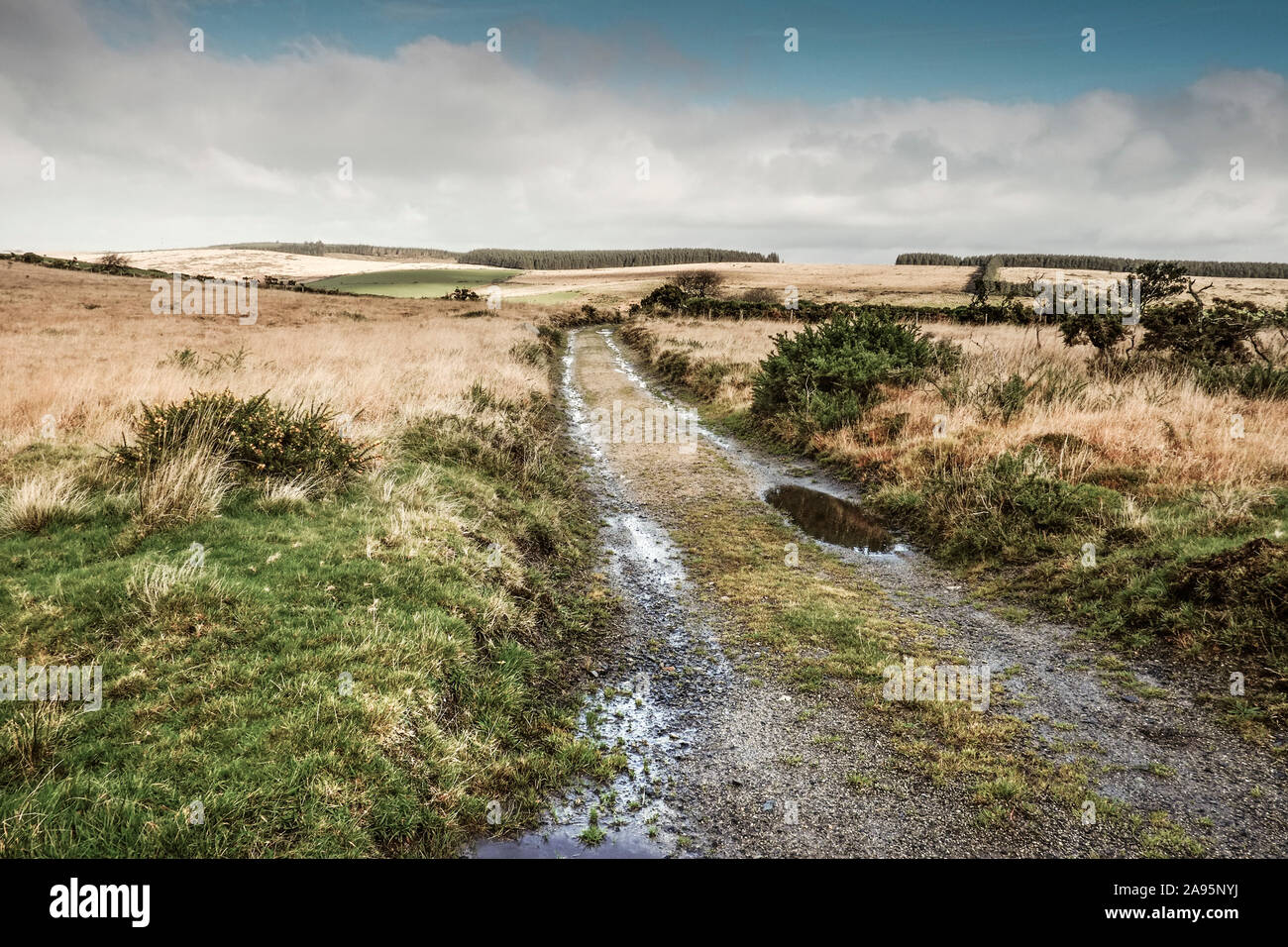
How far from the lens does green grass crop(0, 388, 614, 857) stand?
3.53m

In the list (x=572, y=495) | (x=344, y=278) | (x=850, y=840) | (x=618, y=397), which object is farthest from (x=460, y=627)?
(x=344, y=278)

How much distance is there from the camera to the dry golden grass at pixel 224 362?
→ 11.3 meters

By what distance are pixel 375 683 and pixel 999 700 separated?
5.44 m

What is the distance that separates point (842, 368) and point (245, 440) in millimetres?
14083

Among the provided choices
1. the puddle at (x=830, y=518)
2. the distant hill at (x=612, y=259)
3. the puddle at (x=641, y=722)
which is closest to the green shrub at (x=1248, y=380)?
the puddle at (x=830, y=518)

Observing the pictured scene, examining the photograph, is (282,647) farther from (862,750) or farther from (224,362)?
(224,362)

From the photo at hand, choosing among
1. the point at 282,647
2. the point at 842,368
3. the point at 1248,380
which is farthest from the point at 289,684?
the point at 1248,380

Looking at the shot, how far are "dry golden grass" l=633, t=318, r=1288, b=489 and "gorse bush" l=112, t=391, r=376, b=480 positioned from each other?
1009 centimetres

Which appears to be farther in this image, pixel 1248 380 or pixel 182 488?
pixel 1248 380

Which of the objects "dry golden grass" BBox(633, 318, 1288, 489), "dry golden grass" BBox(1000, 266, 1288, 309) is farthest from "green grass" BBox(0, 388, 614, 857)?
"dry golden grass" BBox(1000, 266, 1288, 309)

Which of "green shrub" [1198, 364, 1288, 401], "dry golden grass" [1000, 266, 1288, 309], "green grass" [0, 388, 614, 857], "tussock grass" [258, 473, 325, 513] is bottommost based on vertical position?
"green grass" [0, 388, 614, 857]

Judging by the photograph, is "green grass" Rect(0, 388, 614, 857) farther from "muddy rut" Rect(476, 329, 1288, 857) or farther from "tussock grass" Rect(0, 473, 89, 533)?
"muddy rut" Rect(476, 329, 1288, 857)

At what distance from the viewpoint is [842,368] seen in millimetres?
17406
